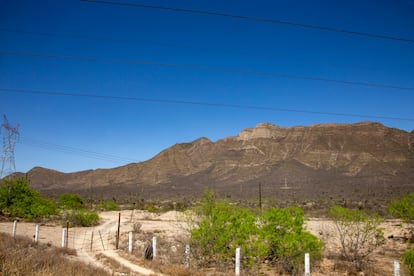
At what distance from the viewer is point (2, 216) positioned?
3828cm

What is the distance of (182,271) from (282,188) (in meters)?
90.4

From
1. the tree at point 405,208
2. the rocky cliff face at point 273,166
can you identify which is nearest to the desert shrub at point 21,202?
the tree at point 405,208

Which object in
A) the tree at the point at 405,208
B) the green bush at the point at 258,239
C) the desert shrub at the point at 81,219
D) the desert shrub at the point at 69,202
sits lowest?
the desert shrub at the point at 81,219

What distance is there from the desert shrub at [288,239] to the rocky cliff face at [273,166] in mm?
73564

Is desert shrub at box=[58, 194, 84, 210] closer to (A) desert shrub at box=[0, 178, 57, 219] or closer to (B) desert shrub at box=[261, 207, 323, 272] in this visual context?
(A) desert shrub at box=[0, 178, 57, 219]

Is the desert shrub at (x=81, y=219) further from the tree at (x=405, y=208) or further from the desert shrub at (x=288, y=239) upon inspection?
the tree at (x=405, y=208)

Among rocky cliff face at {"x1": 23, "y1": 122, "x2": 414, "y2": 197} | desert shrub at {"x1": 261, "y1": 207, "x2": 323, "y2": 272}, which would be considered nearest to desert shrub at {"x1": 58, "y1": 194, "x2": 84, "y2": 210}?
desert shrub at {"x1": 261, "y1": 207, "x2": 323, "y2": 272}

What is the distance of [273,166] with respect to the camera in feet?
423

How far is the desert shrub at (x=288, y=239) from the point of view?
1473cm

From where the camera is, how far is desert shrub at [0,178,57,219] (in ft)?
125

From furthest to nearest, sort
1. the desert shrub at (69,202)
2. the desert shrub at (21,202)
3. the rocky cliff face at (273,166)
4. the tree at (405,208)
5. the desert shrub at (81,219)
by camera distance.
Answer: the rocky cliff face at (273,166)
the desert shrub at (69,202)
the desert shrub at (21,202)
the desert shrub at (81,219)
the tree at (405,208)

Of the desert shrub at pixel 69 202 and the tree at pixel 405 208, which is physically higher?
the tree at pixel 405 208

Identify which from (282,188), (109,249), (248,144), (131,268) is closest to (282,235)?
(131,268)

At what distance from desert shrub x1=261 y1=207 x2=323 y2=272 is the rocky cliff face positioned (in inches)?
2896
